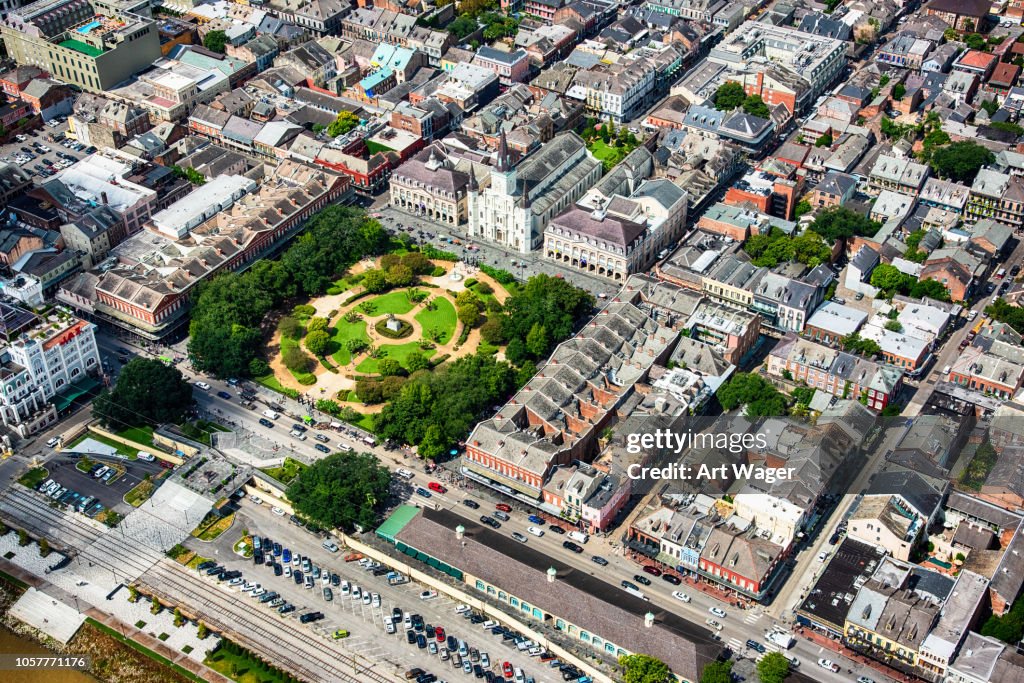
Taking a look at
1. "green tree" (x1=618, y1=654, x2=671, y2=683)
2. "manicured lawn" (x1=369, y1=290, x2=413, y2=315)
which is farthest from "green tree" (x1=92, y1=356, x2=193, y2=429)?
"green tree" (x1=618, y1=654, x2=671, y2=683)

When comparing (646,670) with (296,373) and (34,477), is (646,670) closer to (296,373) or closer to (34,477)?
(296,373)

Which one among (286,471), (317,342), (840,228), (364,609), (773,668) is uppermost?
(840,228)

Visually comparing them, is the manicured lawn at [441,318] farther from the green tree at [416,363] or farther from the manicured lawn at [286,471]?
the manicured lawn at [286,471]

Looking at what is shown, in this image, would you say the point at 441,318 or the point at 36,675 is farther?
the point at 441,318

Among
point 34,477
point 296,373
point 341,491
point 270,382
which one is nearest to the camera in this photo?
point 341,491

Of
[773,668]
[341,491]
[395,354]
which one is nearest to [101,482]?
[341,491]

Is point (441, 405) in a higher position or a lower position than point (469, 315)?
higher

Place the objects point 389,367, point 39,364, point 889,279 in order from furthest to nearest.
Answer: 1. point 889,279
2. point 389,367
3. point 39,364

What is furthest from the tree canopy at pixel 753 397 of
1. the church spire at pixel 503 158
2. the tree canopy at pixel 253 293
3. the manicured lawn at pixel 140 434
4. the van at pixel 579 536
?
the manicured lawn at pixel 140 434

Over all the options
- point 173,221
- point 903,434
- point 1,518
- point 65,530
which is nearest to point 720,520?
point 903,434
